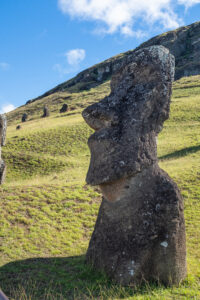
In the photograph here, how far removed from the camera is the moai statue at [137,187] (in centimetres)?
624

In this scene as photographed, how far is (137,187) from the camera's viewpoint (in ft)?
21.2

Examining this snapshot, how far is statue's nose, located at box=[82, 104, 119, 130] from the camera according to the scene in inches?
263

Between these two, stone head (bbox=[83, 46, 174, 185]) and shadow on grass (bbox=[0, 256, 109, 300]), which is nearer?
shadow on grass (bbox=[0, 256, 109, 300])

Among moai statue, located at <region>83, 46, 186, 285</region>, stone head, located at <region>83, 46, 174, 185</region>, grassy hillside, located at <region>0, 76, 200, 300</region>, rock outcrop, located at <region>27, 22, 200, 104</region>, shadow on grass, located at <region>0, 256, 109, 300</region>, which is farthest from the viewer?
rock outcrop, located at <region>27, 22, 200, 104</region>

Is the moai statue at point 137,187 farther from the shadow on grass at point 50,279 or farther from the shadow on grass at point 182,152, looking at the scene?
the shadow on grass at point 182,152

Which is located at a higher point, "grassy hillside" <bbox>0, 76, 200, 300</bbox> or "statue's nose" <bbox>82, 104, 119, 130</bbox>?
"statue's nose" <bbox>82, 104, 119, 130</bbox>

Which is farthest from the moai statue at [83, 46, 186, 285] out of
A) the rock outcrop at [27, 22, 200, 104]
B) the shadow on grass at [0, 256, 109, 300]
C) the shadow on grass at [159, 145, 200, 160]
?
the rock outcrop at [27, 22, 200, 104]

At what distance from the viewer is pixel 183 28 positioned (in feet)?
454

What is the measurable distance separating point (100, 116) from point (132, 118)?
75cm

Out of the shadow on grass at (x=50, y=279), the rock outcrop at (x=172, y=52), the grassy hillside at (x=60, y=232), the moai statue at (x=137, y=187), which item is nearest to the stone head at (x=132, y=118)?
the moai statue at (x=137, y=187)

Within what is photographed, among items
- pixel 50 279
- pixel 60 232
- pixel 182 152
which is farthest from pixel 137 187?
pixel 182 152

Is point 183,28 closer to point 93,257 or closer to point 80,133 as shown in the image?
point 80,133

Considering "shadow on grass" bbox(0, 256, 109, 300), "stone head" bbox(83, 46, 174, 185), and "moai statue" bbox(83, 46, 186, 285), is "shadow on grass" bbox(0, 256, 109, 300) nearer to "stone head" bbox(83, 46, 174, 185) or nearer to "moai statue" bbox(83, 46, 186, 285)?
"moai statue" bbox(83, 46, 186, 285)

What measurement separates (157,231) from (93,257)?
1.70 meters
